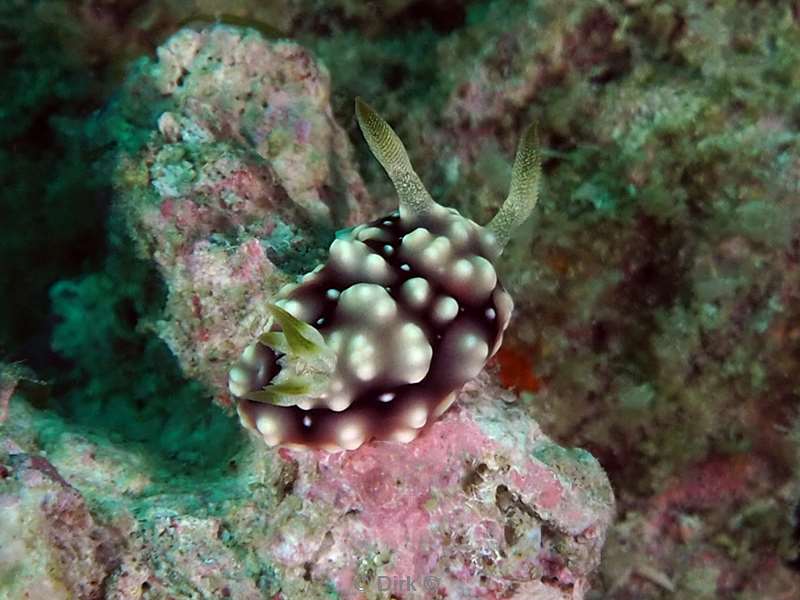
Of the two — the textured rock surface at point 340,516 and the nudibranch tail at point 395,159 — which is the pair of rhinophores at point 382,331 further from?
the textured rock surface at point 340,516

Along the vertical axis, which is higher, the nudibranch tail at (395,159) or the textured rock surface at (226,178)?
the nudibranch tail at (395,159)

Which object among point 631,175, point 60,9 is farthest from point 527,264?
→ point 60,9

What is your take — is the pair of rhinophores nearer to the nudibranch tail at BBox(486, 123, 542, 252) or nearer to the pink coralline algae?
the nudibranch tail at BBox(486, 123, 542, 252)

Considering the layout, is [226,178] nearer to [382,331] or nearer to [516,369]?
[382,331]

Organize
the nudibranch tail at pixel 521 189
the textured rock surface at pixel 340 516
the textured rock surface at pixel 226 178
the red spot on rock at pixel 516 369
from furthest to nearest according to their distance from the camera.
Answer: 1. the red spot on rock at pixel 516 369
2. the textured rock surface at pixel 226 178
3. the nudibranch tail at pixel 521 189
4. the textured rock surface at pixel 340 516

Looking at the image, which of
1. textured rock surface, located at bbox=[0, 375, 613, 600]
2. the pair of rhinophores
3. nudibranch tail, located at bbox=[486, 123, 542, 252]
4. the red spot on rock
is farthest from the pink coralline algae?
the red spot on rock

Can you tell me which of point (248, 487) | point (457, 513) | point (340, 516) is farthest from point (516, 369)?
point (248, 487)

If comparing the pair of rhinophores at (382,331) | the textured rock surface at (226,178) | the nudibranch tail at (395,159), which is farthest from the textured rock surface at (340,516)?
the nudibranch tail at (395,159)
